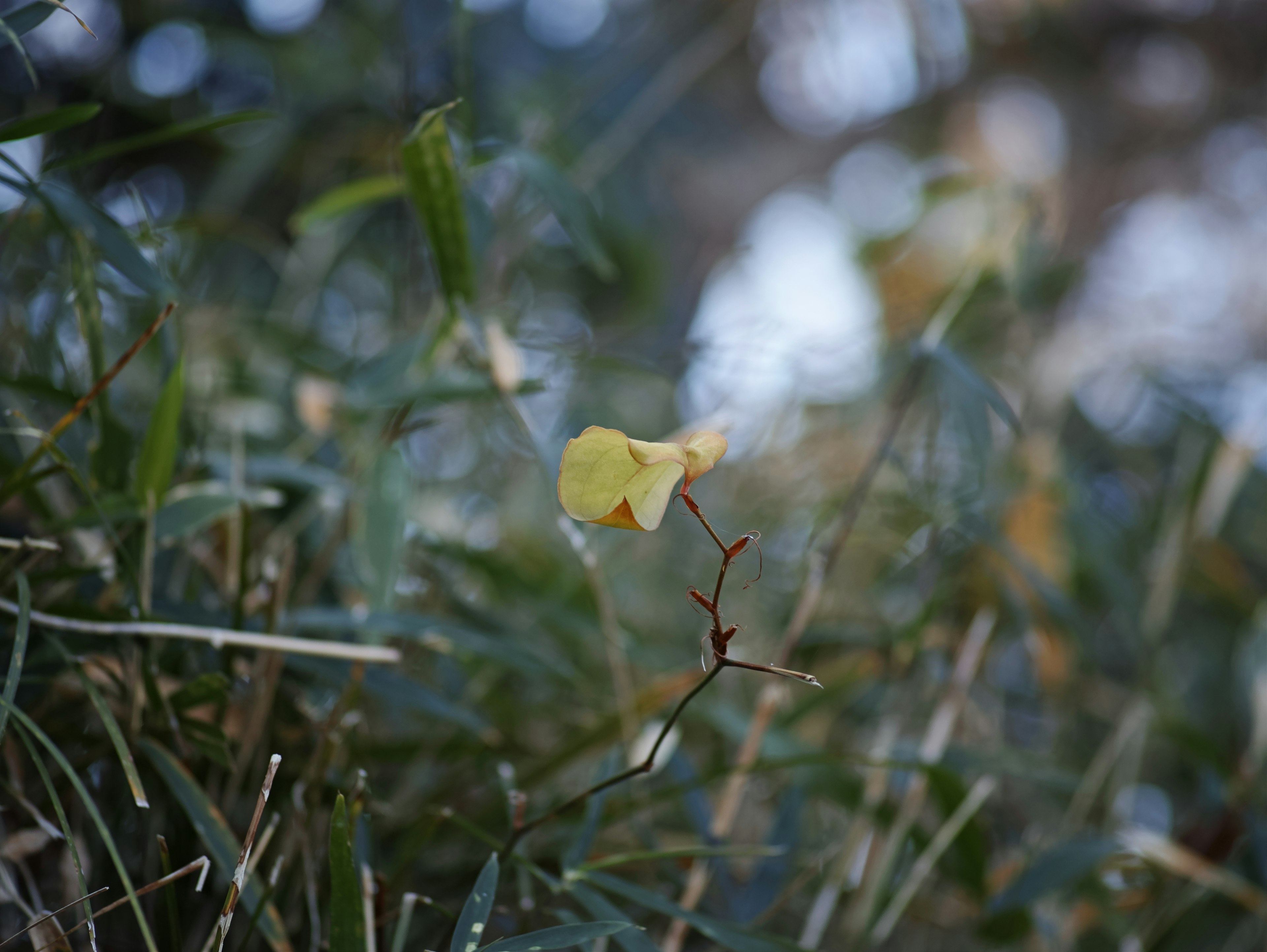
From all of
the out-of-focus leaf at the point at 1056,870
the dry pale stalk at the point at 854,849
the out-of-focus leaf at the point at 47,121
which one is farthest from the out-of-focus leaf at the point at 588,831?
the out-of-focus leaf at the point at 47,121

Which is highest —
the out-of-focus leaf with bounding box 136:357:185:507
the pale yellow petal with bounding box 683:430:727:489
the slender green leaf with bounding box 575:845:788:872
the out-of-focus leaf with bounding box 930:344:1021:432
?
the pale yellow petal with bounding box 683:430:727:489

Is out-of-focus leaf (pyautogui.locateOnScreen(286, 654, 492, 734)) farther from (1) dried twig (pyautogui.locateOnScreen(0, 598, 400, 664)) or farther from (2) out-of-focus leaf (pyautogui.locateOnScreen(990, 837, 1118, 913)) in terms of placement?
(2) out-of-focus leaf (pyautogui.locateOnScreen(990, 837, 1118, 913))

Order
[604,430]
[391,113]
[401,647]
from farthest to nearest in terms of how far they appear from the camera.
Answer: [391,113]
[401,647]
[604,430]

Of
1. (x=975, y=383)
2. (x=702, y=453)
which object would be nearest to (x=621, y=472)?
(x=702, y=453)

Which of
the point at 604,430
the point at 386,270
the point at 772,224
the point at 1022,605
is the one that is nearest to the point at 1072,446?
the point at 1022,605

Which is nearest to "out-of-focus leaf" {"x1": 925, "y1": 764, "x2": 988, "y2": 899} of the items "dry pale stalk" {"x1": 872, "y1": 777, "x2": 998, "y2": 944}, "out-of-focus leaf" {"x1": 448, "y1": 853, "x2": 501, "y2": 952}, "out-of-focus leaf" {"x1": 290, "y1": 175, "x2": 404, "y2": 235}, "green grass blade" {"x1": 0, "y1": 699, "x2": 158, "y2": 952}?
"dry pale stalk" {"x1": 872, "y1": 777, "x2": 998, "y2": 944}

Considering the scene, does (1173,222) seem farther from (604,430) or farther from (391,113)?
(604,430)

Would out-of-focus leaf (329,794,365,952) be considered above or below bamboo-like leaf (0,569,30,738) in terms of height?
A: below
